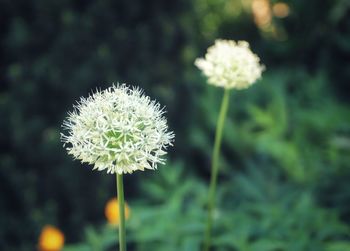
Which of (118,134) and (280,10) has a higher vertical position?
(280,10)

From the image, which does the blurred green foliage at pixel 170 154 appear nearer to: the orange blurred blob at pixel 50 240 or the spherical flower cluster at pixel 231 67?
the orange blurred blob at pixel 50 240

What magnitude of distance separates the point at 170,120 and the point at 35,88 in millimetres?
1285

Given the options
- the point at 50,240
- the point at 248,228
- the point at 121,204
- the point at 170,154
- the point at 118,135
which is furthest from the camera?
the point at 170,154

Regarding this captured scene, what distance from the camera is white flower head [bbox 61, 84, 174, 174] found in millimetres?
1351

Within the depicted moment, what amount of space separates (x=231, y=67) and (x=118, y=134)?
954 millimetres

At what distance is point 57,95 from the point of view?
140 inches

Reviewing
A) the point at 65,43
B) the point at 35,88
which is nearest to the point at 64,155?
the point at 35,88

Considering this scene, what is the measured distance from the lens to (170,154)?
4.28 metres

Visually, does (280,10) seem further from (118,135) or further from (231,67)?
(118,135)

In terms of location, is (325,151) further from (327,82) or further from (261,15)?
(261,15)

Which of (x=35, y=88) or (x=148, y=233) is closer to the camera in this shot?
(x=148, y=233)

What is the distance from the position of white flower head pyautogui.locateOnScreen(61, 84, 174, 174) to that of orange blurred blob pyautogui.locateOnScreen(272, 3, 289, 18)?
4434 millimetres

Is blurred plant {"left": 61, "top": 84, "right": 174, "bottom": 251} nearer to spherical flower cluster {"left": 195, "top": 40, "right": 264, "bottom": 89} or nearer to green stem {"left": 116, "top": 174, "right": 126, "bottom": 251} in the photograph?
green stem {"left": 116, "top": 174, "right": 126, "bottom": 251}

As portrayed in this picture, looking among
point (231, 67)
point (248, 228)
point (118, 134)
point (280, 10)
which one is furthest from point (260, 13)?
point (118, 134)
